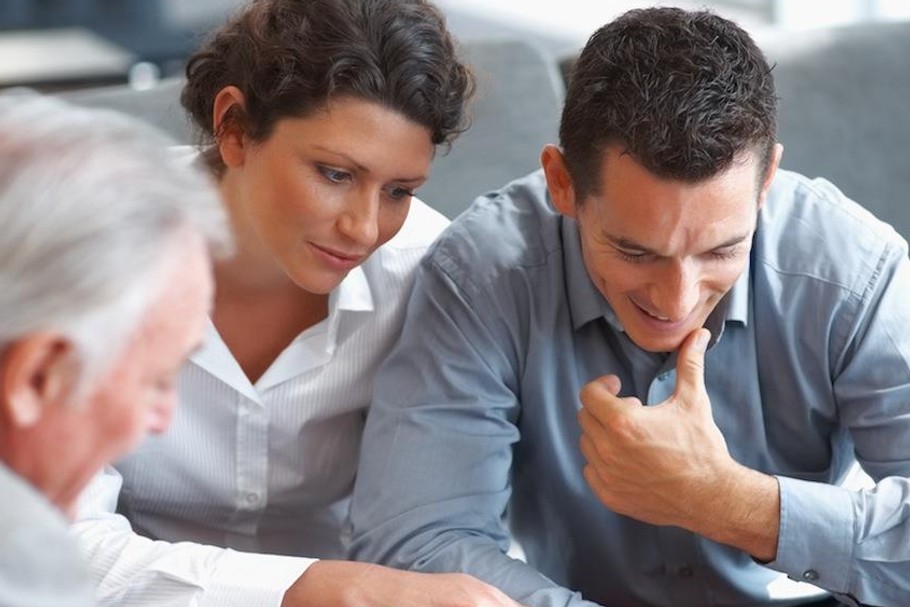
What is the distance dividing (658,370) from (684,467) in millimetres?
157

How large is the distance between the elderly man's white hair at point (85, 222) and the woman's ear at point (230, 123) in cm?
71

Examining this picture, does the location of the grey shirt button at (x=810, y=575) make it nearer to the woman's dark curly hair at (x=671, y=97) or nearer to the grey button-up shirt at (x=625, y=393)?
the grey button-up shirt at (x=625, y=393)

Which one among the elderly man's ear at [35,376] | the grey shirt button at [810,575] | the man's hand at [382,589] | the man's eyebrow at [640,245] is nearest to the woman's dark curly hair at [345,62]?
the man's eyebrow at [640,245]

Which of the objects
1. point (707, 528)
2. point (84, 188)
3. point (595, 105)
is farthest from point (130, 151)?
point (707, 528)

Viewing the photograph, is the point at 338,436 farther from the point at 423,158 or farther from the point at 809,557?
the point at 809,557

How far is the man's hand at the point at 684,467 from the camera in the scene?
1.52m

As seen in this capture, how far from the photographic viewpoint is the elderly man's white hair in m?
0.84

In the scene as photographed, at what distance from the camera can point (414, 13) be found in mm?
1615

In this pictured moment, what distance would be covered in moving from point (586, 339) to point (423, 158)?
0.87ft

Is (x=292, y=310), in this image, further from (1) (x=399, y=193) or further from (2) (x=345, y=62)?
(2) (x=345, y=62)

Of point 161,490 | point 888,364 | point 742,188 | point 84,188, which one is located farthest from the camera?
point 161,490

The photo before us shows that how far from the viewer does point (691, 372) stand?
5.08 feet

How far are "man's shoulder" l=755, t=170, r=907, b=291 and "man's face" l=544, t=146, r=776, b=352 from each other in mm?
114

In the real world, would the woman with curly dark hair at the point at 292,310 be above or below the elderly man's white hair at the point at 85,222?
below
